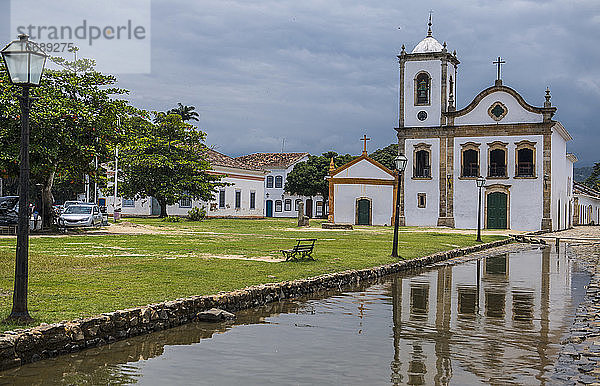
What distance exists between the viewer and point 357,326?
9.90 metres

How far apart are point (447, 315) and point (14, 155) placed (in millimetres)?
18071

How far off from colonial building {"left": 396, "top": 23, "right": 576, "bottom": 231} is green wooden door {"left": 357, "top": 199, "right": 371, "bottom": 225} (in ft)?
8.00

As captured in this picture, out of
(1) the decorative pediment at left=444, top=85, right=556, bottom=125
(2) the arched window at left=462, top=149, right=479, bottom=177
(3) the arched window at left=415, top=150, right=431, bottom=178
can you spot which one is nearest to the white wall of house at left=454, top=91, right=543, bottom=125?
(1) the decorative pediment at left=444, top=85, right=556, bottom=125

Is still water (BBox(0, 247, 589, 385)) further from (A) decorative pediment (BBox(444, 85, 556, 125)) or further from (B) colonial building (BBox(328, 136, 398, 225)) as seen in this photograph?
(B) colonial building (BBox(328, 136, 398, 225))

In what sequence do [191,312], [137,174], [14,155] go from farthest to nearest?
[137,174], [14,155], [191,312]

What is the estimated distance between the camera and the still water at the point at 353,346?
22.9ft

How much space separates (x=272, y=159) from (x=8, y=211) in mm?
48148

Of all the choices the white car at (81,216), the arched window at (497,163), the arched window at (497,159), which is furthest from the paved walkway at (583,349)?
the arched window at (497,163)

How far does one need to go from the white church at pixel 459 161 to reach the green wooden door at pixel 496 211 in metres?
0.07

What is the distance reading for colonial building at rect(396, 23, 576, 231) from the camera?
45.2 m

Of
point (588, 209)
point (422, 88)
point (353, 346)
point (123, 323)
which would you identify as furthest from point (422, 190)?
point (123, 323)

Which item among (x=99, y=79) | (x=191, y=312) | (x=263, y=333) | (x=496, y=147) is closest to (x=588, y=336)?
(x=263, y=333)

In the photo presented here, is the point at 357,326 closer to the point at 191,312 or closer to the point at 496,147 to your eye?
the point at 191,312

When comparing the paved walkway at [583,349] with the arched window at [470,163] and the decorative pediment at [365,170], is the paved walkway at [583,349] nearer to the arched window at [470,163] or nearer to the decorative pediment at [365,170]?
the arched window at [470,163]
